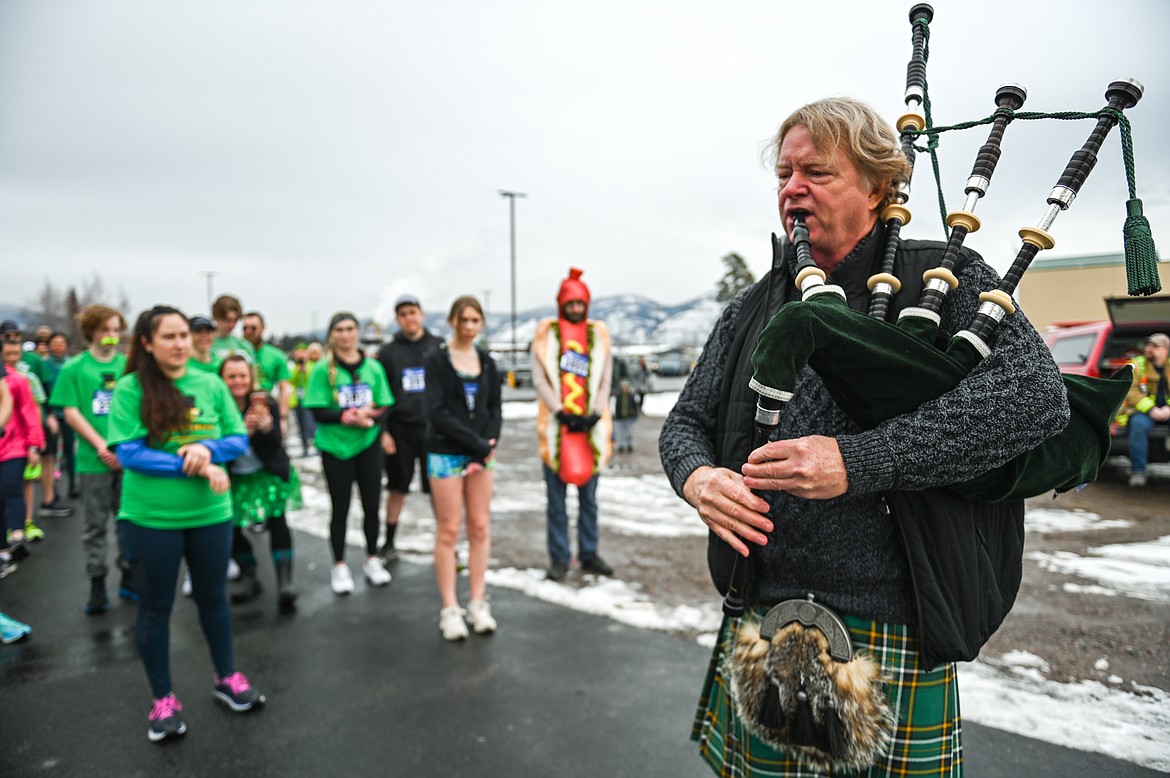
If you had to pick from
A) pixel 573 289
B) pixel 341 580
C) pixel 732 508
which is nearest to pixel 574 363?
pixel 573 289

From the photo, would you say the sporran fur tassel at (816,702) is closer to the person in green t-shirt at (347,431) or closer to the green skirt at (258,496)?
the person in green t-shirt at (347,431)

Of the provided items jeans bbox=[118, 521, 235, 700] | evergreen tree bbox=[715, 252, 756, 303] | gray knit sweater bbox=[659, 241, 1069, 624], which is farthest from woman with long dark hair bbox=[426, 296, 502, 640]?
evergreen tree bbox=[715, 252, 756, 303]

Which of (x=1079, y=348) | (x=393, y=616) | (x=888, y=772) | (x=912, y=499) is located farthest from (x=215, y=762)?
(x=1079, y=348)

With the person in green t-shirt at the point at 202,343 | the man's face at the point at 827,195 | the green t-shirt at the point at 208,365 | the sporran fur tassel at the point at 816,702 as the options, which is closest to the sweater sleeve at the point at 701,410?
the man's face at the point at 827,195

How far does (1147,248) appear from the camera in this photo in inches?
60.5

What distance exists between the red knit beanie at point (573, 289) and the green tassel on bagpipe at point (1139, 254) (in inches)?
159

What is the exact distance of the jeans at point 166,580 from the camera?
123 inches

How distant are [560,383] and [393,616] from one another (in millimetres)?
2063

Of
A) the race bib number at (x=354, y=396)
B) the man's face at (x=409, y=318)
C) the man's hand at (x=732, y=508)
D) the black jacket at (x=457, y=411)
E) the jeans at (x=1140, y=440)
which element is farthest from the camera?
the jeans at (x=1140, y=440)

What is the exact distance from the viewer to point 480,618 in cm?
430

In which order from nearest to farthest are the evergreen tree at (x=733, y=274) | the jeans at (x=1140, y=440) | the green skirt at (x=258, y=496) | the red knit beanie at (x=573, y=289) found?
1. the green skirt at (x=258, y=496)
2. the red knit beanie at (x=573, y=289)
3. the jeans at (x=1140, y=440)
4. the evergreen tree at (x=733, y=274)

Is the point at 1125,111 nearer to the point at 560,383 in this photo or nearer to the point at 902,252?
the point at 902,252

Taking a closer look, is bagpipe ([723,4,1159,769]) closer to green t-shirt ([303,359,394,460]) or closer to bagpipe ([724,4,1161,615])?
bagpipe ([724,4,1161,615])

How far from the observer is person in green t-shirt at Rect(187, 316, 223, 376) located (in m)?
5.12
